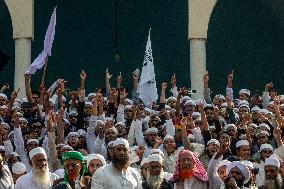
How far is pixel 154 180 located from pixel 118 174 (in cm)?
52

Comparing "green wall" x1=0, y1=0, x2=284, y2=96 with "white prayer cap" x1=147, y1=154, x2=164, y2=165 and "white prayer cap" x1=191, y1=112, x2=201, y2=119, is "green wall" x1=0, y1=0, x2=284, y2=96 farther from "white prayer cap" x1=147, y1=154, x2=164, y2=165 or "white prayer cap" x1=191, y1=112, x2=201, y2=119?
"white prayer cap" x1=147, y1=154, x2=164, y2=165

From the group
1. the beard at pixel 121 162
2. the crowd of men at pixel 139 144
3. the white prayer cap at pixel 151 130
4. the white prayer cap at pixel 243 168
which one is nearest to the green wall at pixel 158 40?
the crowd of men at pixel 139 144

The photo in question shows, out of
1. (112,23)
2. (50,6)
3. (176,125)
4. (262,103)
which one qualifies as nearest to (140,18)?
(112,23)

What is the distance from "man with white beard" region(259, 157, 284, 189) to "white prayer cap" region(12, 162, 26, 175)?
3356 millimetres

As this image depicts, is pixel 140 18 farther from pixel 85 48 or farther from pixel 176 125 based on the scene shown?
pixel 176 125

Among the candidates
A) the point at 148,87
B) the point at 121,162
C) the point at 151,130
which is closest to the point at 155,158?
the point at 121,162

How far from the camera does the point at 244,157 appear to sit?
1295cm

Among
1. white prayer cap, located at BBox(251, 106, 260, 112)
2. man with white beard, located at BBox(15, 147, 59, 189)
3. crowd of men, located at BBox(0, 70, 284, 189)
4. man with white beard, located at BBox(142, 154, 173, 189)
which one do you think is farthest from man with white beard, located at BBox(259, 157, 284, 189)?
white prayer cap, located at BBox(251, 106, 260, 112)

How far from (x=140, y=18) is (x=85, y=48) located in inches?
57.3

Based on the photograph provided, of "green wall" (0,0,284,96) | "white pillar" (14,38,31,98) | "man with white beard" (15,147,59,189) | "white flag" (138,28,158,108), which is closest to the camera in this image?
"man with white beard" (15,147,59,189)

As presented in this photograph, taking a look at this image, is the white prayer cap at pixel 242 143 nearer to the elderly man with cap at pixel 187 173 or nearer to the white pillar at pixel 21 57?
the elderly man with cap at pixel 187 173

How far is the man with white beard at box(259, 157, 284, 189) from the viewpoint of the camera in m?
11.4

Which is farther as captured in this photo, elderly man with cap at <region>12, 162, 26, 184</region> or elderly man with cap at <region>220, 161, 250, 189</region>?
elderly man with cap at <region>12, 162, 26, 184</region>

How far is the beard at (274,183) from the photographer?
11.4 meters
